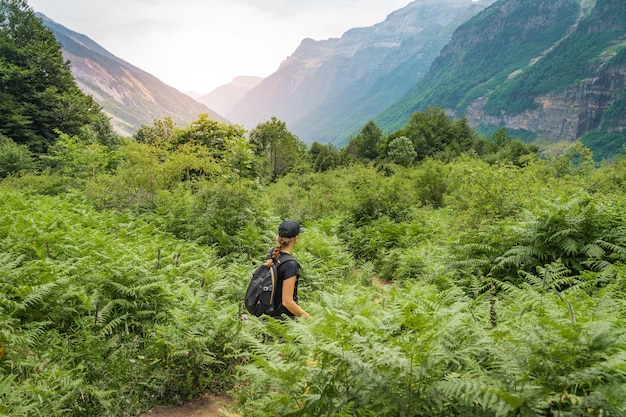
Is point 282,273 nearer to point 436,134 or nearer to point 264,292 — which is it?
point 264,292

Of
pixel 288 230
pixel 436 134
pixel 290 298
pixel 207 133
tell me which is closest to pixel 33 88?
pixel 207 133

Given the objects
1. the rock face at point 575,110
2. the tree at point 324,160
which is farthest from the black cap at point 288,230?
the rock face at point 575,110

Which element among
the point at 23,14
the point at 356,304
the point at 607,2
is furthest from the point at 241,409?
the point at 607,2

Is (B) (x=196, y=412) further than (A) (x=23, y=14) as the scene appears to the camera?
No

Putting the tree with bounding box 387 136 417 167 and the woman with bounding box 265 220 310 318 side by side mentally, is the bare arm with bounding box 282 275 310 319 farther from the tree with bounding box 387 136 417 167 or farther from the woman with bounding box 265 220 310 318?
the tree with bounding box 387 136 417 167

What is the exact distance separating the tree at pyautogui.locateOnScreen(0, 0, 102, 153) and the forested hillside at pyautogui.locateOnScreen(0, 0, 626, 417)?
23455 millimetres

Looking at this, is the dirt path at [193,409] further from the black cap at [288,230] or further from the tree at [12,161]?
the tree at [12,161]

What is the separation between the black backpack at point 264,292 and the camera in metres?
4.21

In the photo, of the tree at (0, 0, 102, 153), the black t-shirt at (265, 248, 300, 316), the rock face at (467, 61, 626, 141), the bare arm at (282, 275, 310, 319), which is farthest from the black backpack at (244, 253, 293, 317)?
the rock face at (467, 61, 626, 141)

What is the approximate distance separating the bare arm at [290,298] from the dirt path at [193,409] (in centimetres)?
119

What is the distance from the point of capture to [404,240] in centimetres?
1142

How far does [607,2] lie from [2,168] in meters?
201

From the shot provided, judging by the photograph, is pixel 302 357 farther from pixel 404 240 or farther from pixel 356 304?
pixel 404 240

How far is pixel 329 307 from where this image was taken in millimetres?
4180
